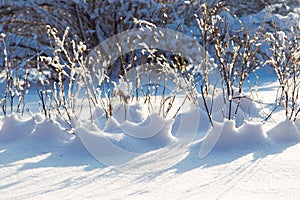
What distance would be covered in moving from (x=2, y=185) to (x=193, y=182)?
85cm

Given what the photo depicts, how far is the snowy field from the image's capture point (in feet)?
5.79

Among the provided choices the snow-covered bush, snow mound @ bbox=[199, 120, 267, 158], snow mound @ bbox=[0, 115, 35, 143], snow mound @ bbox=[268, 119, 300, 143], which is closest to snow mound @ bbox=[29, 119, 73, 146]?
snow mound @ bbox=[0, 115, 35, 143]

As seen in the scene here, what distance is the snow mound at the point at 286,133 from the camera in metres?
2.46

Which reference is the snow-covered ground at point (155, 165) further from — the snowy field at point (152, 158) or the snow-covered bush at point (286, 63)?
the snow-covered bush at point (286, 63)

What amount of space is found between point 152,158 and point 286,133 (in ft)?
2.72

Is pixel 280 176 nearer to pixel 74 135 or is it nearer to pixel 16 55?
pixel 74 135

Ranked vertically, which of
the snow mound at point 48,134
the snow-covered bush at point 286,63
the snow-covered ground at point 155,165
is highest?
the snow-covered bush at point 286,63

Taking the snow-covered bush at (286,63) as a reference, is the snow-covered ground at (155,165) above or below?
below

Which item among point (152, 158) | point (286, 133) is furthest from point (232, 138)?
point (152, 158)

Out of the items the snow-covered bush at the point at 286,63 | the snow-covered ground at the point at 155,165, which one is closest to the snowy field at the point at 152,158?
the snow-covered ground at the point at 155,165

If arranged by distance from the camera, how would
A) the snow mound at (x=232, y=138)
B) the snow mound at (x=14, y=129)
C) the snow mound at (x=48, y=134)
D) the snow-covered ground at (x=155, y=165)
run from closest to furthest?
the snow-covered ground at (x=155, y=165) < the snow mound at (x=232, y=138) < the snow mound at (x=48, y=134) < the snow mound at (x=14, y=129)

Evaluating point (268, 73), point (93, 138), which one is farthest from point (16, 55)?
point (93, 138)

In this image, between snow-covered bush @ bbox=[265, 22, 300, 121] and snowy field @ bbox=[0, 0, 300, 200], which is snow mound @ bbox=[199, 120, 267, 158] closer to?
snowy field @ bbox=[0, 0, 300, 200]

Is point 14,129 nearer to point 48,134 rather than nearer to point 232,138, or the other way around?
point 48,134
